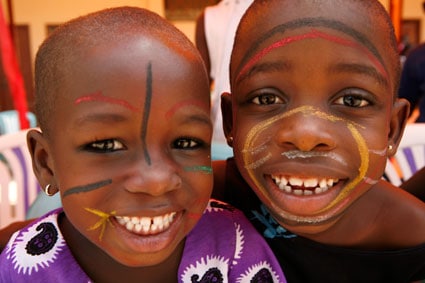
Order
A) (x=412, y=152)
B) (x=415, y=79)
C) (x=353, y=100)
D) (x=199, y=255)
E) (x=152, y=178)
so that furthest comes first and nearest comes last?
(x=415, y=79) → (x=412, y=152) → (x=199, y=255) → (x=353, y=100) → (x=152, y=178)

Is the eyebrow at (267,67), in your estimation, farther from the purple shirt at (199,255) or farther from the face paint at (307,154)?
the purple shirt at (199,255)

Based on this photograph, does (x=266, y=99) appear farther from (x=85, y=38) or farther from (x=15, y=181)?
(x=15, y=181)

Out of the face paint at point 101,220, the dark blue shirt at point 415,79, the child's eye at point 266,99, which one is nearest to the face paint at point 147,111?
the face paint at point 101,220

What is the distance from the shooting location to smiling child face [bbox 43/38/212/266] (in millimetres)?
762

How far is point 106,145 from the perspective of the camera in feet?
2.57

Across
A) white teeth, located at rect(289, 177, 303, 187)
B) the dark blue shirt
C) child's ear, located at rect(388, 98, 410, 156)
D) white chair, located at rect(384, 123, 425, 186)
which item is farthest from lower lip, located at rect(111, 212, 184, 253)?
the dark blue shirt

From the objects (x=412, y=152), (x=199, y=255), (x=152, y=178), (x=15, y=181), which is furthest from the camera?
(x=412, y=152)

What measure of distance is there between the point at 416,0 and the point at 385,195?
6.51 meters

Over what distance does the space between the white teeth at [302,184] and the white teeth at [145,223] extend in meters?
0.21

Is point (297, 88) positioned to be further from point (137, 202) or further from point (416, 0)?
point (416, 0)

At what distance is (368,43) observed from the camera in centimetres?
84

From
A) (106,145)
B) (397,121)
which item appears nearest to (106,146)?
(106,145)

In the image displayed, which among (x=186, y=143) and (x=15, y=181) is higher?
(x=186, y=143)

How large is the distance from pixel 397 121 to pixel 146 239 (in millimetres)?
565
